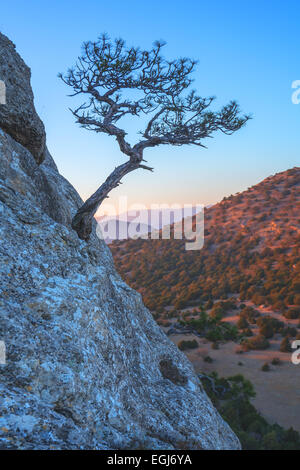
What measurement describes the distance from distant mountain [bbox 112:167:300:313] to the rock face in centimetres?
2418

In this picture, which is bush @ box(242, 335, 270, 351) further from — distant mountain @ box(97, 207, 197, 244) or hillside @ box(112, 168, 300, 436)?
distant mountain @ box(97, 207, 197, 244)

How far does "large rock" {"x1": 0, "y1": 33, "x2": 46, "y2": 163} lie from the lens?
7.57 metres

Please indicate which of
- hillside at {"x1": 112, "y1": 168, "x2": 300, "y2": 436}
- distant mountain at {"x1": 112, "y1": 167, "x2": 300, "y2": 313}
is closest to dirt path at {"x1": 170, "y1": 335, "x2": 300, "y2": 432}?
hillside at {"x1": 112, "y1": 168, "x2": 300, "y2": 436}

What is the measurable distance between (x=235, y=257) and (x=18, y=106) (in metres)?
38.7

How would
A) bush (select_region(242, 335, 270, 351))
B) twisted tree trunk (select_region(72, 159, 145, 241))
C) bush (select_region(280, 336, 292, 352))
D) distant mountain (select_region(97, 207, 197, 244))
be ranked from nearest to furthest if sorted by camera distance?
1. twisted tree trunk (select_region(72, 159, 145, 241))
2. bush (select_region(280, 336, 292, 352))
3. bush (select_region(242, 335, 270, 351))
4. distant mountain (select_region(97, 207, 197, 244))

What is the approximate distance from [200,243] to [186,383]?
43.4 metres

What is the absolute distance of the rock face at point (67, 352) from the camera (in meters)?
4.20

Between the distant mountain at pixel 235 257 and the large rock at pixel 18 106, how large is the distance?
85.8 feet

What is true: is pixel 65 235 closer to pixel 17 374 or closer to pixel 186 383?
pixel 17 374

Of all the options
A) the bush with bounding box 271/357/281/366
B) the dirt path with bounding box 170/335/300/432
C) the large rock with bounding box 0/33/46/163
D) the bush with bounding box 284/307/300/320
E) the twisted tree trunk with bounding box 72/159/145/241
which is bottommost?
the dirt path with bounding box 170/335/300/432

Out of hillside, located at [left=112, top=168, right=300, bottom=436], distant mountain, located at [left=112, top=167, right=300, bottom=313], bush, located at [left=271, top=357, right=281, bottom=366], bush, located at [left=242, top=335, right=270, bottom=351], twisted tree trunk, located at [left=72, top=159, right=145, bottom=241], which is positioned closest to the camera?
twisted tree trunk, located at [left=72, top=159, right=145, bottom=241]

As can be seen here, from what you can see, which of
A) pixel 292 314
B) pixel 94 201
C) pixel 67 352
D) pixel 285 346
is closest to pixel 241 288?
pixel 292 314

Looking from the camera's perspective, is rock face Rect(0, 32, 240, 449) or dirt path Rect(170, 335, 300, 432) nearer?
rock face Rect(0, 32, 240, 449)

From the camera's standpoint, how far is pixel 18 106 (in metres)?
7.68
